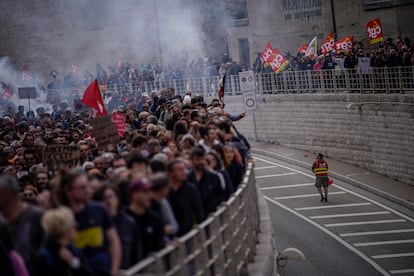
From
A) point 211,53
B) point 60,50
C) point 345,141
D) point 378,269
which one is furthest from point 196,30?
point 378,269

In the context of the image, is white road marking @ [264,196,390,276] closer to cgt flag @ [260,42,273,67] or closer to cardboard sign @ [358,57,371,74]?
cardboard sign @ [358,57,371,74]

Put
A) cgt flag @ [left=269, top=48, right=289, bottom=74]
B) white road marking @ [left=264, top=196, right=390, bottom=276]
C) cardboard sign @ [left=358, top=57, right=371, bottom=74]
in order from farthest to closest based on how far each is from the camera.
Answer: cgt flag @ [left=269, top=48, right=289, bottom=74]
cardboard sign @ [left=358, top=57, right=371, bottom=74]
white road marking @ [left=264, top=196, right=390, bottom=276]

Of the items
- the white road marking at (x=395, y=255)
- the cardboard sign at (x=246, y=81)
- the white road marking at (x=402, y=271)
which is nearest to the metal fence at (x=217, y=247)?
the white road marking at (x=402, y=271)

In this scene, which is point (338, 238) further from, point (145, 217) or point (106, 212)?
point (106, 212)

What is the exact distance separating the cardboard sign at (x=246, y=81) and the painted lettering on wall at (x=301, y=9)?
10.1 m

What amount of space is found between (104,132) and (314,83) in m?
20.6

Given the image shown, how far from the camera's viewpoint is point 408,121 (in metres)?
31.6

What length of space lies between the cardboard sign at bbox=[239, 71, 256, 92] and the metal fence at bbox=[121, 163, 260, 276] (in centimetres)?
2008

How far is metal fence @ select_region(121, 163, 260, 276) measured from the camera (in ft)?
30.8

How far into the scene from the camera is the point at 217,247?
11453mm

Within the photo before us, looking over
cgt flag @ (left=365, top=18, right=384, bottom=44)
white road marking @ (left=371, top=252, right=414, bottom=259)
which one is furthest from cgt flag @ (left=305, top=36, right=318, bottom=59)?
white road marking @ (left=371, top=252, right=414, bottom=259)

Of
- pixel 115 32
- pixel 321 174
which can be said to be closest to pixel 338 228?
pixel 321 174

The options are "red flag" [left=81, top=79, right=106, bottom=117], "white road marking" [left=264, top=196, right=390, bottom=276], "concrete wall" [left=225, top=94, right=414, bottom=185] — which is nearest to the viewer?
"red flag" [left=81, top=79, right=106, bottom=117]

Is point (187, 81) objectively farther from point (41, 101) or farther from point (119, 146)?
point (119, 146)
